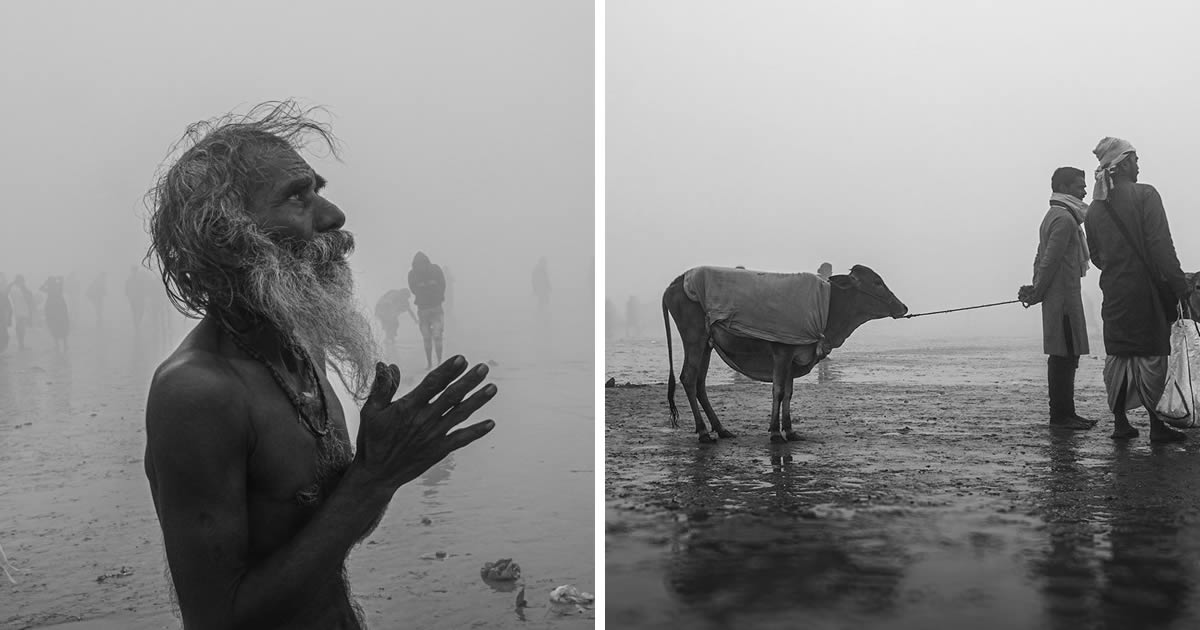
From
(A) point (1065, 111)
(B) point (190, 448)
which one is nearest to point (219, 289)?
(B) point (190, 448)

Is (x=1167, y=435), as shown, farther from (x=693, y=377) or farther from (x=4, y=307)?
(x=4, y=307)

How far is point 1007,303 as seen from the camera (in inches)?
165

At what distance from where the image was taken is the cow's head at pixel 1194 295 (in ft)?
13.2

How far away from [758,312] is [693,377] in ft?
1.35

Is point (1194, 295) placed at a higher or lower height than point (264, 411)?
higher

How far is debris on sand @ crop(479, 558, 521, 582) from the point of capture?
4234 mm

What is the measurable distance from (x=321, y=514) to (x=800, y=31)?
3.34 meters

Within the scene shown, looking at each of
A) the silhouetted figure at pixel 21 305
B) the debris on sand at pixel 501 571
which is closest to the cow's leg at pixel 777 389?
the debris on sand at pixel 501 571

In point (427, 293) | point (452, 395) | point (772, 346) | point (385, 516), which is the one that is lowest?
point (385, 516)

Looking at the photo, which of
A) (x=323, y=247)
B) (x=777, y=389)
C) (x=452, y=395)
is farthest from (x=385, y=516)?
(x=452, y=395)

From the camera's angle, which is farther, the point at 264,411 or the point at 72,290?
the point at 72,290

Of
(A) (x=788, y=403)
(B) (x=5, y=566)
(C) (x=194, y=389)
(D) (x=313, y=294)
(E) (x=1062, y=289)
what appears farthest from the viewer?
(A) (x=788, y=403)

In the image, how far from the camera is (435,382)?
1.75m

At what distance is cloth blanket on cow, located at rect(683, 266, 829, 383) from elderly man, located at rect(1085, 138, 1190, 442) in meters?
1.11
